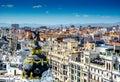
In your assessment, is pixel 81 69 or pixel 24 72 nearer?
pixel 24 72

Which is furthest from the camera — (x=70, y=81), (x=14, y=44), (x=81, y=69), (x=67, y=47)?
(x=14, y=44)

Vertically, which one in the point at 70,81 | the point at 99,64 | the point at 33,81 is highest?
the point at 33,81

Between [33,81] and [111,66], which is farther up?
[33,81]

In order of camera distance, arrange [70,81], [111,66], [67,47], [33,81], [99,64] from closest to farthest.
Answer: [33,81] < [111,66] < [99,64] < [70,81] < [67,47]

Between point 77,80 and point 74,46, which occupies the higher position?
point 74,46

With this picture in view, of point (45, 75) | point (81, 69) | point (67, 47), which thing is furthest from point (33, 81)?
point (67, 47)

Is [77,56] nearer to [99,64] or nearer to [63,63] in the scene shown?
[63,63]

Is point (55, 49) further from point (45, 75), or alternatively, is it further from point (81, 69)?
point (45, 75)

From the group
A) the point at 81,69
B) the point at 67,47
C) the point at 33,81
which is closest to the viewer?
the point at 33,81

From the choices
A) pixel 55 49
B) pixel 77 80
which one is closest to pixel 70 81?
pixel 77 80
